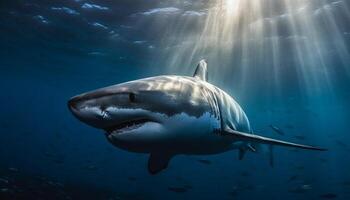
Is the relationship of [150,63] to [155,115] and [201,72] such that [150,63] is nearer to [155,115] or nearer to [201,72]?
[201,72]

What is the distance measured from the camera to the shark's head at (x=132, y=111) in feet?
9.87

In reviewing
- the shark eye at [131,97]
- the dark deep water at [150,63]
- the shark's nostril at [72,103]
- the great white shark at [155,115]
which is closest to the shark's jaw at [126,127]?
the great white shark at [155,115]

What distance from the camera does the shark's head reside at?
3.01 metres

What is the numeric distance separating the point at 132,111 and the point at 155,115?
11.5 inches

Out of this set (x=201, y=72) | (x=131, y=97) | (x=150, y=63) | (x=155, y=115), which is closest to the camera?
(x=131, y=97)

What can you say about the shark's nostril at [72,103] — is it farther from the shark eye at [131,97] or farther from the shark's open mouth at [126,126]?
the shark eye at [131,97]

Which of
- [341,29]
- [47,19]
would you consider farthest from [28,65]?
[341,29]

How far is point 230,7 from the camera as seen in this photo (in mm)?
14742

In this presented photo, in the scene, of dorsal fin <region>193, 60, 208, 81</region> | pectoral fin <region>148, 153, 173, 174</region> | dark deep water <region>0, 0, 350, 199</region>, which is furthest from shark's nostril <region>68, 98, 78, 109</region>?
dark deep water <region>0, 0, 350, 199</region>

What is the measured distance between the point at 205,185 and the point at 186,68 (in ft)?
33.2

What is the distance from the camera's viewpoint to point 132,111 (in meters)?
3.12

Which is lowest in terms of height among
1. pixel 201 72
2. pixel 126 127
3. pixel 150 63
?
pixel 126 127

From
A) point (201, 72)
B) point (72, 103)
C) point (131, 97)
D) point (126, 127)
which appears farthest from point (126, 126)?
point (201, 72)

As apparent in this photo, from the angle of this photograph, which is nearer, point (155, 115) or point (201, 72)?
point (155, 115)
